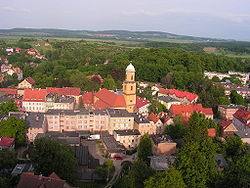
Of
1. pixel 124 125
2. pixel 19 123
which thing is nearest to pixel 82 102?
pixel 124 125

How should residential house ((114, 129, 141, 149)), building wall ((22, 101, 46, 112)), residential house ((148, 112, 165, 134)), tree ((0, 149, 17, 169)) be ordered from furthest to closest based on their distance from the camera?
building wall ((22, 101, 46, 112)) → residential house ((148, 112, 165, 134)) → residential house ((114, 129, 141, 149)) → tree ((0, 149, 17, 169))

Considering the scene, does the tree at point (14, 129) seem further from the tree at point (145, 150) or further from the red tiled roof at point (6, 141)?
the tree at point (145, 150)

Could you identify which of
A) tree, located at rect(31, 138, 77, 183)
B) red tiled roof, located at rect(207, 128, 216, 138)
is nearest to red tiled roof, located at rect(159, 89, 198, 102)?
red tiled roof, located at rect(207, 128, 216, 138)

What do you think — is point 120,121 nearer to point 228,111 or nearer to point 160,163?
point 160,163

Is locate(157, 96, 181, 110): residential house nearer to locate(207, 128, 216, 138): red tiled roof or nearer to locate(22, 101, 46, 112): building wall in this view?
locate(207, 128, 216, 138): red tiled roof

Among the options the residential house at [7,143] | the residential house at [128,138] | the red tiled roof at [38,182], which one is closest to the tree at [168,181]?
the red tiled roof at [38,182]

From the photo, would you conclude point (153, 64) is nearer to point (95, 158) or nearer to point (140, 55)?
point (140, 55)
